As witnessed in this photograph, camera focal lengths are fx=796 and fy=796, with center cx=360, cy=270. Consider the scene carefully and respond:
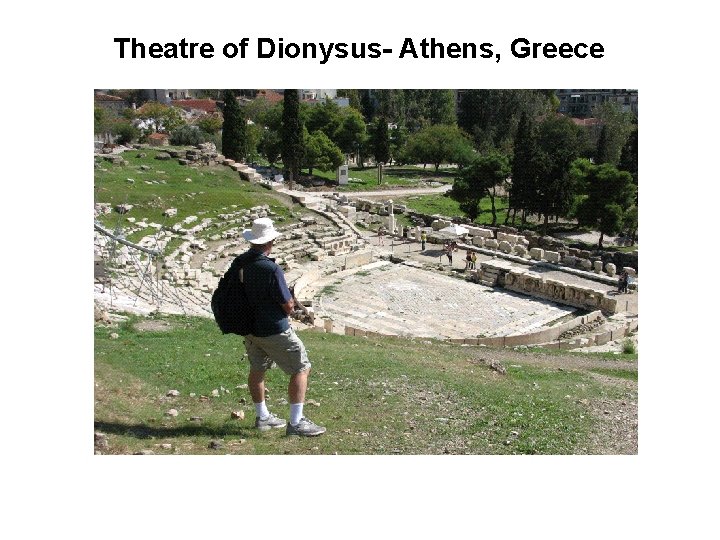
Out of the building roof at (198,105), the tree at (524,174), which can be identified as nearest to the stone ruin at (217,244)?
the tree at (524,174)

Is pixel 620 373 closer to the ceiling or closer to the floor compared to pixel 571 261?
closer to the floor

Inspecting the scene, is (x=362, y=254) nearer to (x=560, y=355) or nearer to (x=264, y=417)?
(x=560, y=355)

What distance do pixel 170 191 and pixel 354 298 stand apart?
1073 centimetres

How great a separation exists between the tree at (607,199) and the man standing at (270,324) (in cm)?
2768

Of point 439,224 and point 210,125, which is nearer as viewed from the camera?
point 439,224

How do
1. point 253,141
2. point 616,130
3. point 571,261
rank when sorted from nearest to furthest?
1. point 571,261
2. point 253,141
3. point 616,130

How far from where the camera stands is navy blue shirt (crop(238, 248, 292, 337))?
7621mm

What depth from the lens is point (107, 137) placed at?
54.2m

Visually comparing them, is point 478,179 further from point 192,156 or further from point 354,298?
point 354,298

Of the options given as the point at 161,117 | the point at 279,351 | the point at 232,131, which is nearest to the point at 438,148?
the point at 232,131

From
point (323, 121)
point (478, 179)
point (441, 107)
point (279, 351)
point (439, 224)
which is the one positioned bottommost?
point (279, 351)

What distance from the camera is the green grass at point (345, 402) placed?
321 inches

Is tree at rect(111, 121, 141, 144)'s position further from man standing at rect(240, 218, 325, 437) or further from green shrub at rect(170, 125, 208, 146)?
man standing at rect(240, 218, 325, 437)

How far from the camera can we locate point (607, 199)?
3362 centimetres
